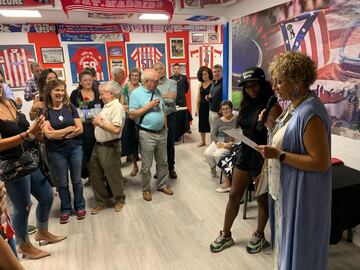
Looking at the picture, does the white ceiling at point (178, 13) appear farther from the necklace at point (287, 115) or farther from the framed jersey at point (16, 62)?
the necklace at point (287, 115)

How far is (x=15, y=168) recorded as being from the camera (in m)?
1.95

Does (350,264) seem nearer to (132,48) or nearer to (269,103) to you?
(269,103)

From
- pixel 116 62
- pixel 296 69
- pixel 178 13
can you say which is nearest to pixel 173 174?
pixel 178 13

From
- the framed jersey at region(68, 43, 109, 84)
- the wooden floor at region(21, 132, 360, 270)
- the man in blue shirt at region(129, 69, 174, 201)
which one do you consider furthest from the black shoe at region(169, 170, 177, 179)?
the framed jersey at region(68, 43, 109, 84)

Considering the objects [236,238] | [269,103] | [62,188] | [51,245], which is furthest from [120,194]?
[269,103]

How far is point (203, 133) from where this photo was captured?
17.6ft

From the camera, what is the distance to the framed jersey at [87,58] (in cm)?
560

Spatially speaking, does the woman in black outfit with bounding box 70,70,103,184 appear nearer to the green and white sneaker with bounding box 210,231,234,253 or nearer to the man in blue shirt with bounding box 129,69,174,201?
the man in blue shirt with bounding box 129,69,174,201

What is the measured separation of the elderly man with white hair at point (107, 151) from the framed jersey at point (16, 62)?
3243 mm

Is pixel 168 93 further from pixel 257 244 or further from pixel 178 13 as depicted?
pixel 257 244

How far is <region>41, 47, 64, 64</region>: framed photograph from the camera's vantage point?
5.39 m

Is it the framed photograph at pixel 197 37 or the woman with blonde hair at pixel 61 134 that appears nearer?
the woman with blonde hair at pixel 61 134

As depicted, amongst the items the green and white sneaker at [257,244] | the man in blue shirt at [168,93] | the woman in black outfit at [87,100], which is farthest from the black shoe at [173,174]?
the green and white sneaker at [257,244]

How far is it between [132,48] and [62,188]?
13.2ft
